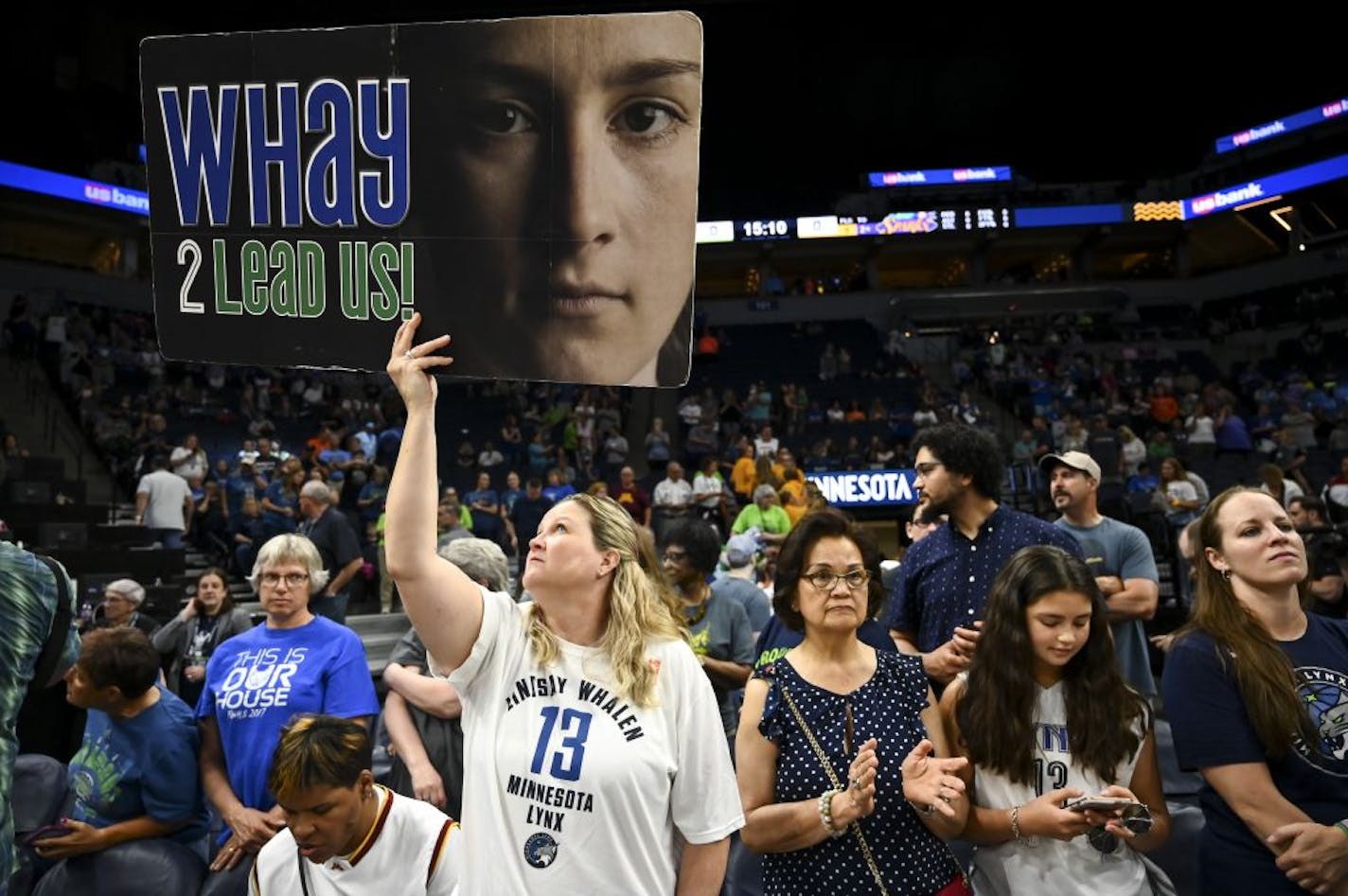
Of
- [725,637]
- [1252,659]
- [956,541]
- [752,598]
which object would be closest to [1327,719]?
[1252,659]

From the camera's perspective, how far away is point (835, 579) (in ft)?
8.60

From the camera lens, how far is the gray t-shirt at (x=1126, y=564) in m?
3.98

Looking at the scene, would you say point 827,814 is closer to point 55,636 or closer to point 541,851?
point 541,851

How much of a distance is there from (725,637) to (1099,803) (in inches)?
78.3

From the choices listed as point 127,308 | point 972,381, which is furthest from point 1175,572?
point 127,308

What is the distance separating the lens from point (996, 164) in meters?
30.8

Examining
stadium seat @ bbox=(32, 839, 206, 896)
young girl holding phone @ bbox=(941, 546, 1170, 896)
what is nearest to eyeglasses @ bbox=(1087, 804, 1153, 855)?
young girl holding phone @ bbox=(941, 546, 1170, 896)

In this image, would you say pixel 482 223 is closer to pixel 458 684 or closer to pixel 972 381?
pixel 458 684

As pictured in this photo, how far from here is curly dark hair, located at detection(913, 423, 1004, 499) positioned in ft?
11.0

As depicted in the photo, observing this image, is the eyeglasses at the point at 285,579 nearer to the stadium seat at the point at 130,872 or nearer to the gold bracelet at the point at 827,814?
the stadium seat at the point at 130,872

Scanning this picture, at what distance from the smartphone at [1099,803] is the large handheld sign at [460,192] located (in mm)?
1340

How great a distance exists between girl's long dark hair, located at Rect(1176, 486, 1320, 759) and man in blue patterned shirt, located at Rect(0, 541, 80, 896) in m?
2.56

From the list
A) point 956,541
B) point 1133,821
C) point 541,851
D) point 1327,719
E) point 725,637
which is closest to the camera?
point 541,851

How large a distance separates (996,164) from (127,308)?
74.0ft
